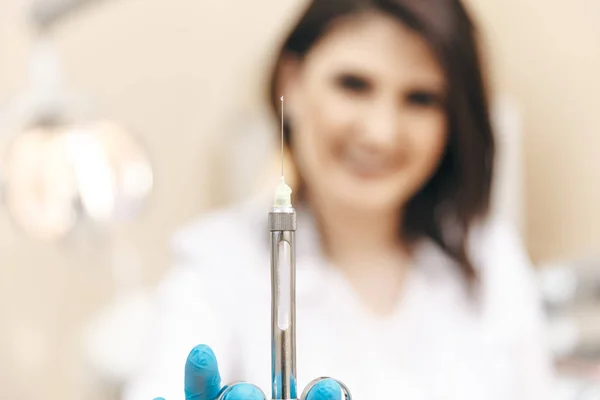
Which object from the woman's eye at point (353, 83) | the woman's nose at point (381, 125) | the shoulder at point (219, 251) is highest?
the woman's eye at point (353, 83)

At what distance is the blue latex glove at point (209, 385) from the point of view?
40 centimetres

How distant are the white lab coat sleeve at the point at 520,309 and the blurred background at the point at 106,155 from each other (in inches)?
2.6

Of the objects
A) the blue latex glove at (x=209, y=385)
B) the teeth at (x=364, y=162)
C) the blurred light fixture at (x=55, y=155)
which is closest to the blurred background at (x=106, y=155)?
the blurred light fixture at (x=55, y=155)

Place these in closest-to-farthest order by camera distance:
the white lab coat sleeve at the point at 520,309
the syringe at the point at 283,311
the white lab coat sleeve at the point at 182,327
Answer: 1. the syringe at the point at 283,311
2. the white lab coat sleeve at the point at 182,327
3. the white lab coat sleeve at the point at 520,309

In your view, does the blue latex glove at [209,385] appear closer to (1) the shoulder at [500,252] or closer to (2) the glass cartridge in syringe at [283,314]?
(2) the glass cartridge in syringe at [283,314]

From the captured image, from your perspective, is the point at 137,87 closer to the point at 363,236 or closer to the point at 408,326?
the point at 363,236

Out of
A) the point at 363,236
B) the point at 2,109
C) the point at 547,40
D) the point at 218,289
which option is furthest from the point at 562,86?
the point at 2,109

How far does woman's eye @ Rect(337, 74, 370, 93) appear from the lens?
2.43 feet

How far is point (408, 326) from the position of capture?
2.51 ft

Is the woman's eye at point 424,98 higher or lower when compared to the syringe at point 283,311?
higher

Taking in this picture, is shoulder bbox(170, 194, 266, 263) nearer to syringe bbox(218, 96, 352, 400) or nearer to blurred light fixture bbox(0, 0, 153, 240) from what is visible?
blurred light fixture bbox(0, 0, 153, 240)

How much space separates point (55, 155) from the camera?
677 mm

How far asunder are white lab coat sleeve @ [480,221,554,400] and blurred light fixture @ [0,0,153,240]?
19.3 inches

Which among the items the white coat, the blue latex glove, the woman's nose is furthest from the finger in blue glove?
the woman's nose
